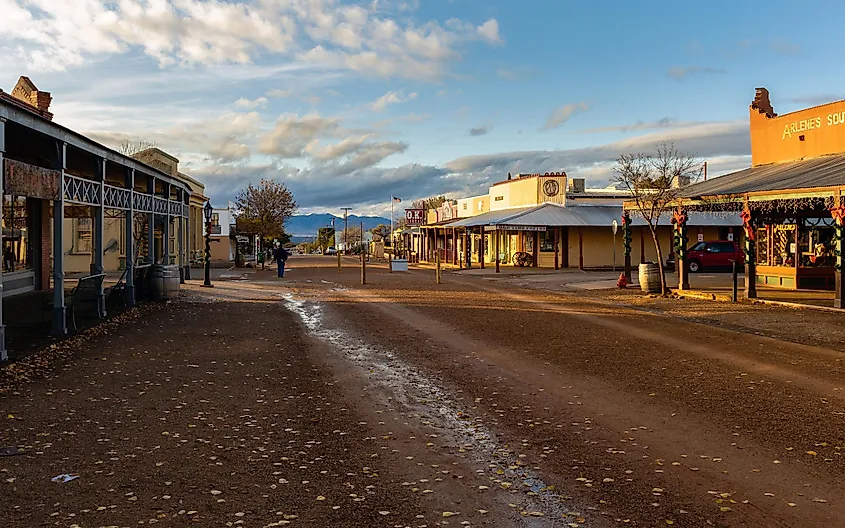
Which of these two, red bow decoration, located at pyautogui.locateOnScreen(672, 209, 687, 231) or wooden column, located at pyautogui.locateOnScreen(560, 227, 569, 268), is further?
wooden column, located at pyautogui.locateOnScreen(560, 227, 569, 268)

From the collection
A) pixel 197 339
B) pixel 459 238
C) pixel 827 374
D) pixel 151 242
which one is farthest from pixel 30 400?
pixel 459 238

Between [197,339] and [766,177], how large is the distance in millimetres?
15573

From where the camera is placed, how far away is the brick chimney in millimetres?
25609

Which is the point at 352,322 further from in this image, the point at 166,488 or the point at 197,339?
the point at 166,488

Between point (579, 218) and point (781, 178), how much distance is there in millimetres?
20711

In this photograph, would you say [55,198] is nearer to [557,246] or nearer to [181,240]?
[181,240]

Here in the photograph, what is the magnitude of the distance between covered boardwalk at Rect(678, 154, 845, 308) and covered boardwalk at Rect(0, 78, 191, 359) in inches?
579

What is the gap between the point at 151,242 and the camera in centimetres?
2319

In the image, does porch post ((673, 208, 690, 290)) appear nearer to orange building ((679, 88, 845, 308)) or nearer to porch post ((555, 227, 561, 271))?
orange building ((679, 88, 845, 308))

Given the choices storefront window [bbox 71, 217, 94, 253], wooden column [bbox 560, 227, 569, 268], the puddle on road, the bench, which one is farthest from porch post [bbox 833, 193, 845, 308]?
storefront window [bbox 71, 217, 94, 253]

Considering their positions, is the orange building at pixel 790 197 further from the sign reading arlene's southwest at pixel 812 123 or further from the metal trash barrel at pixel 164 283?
the metal trash barrel at pixel 164 283

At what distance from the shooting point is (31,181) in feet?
39.3

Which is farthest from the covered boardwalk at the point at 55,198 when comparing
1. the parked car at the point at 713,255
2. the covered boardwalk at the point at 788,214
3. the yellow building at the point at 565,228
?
the parked car at the point at 713,255

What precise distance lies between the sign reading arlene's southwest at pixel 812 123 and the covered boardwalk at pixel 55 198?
18.2 m
